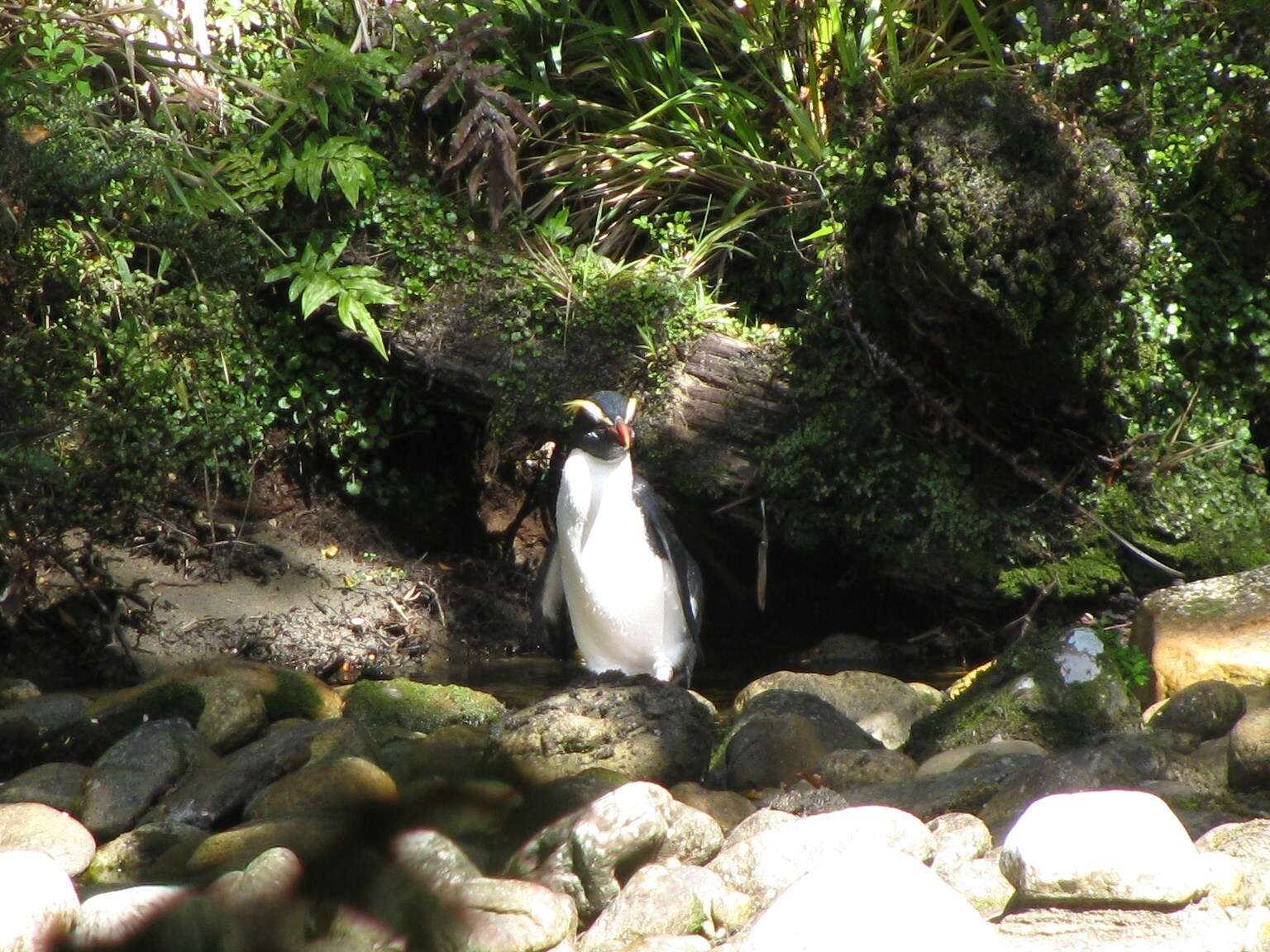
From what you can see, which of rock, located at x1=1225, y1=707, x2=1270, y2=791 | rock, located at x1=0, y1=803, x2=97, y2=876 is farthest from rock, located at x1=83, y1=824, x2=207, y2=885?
rock, located at x1=1225, y1=707, x2=1270, y2=791

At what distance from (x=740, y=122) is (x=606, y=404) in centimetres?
294

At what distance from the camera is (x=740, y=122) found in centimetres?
736

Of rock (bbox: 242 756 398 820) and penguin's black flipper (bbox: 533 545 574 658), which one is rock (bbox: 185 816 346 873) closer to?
rock (bbox: 242 756 398 820)

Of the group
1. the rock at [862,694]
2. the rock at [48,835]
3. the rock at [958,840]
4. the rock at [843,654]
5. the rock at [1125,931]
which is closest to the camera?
the rock at [1125,931]

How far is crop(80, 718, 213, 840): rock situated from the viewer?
13.4 feet

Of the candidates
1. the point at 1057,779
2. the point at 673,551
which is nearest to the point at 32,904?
the point at 1057,779

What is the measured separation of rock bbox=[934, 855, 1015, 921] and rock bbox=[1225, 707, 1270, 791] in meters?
0.87

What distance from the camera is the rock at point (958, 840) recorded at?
315 centimetres

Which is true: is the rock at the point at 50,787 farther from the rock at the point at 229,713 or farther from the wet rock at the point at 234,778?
the rock at the point at 229,713

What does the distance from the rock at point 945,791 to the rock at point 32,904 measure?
6.60 ft

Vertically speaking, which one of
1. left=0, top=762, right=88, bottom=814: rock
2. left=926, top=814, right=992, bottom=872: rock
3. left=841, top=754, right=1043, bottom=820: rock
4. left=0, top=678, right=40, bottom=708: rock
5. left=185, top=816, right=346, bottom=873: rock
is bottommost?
left=0, top=678, right=40, bottom=708: rock


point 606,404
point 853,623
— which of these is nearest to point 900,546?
point 853,623

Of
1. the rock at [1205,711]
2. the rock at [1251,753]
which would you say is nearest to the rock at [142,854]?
the rock at [1251,753]

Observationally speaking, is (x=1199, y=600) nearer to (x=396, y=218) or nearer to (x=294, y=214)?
(x=396, y=218)
